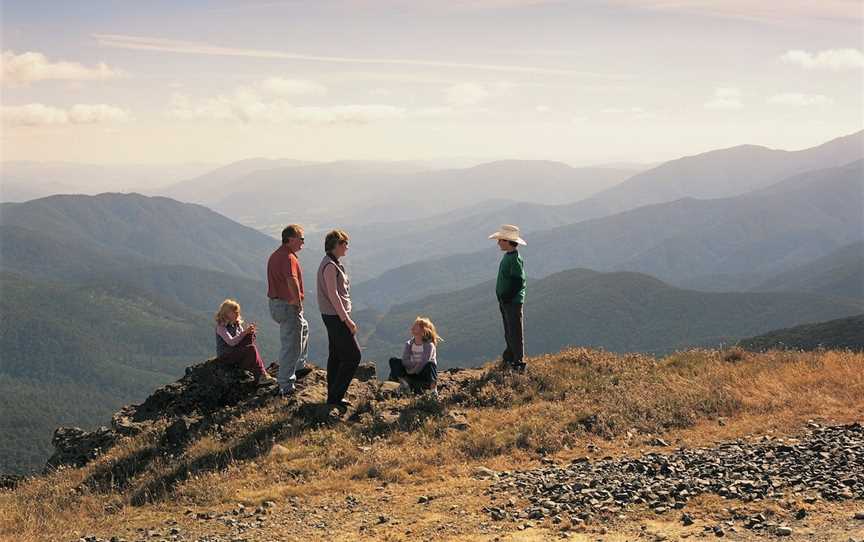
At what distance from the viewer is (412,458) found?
37.4 ft

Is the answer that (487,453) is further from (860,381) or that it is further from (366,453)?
(860,381)

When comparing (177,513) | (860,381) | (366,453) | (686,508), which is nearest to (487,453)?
(366,453)

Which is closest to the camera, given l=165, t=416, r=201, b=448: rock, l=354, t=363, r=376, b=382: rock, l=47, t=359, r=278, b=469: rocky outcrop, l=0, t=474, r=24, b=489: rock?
l=165, t=416, r=201, b=448: rock

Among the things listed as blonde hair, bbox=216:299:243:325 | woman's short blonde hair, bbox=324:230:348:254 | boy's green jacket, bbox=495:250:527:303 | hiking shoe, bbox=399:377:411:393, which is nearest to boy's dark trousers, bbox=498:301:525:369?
boy's green jacket, bbox=495:250:527:303

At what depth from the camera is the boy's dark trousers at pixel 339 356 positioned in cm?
1299

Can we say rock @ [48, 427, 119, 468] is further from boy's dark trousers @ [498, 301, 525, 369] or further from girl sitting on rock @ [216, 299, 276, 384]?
boy's dark trousers @ [498, 301, 525, 369]

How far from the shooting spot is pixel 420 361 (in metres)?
15.3

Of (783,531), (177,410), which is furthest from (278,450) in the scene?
(783,531)

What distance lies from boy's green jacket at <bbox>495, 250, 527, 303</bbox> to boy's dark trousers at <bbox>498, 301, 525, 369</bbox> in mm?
191

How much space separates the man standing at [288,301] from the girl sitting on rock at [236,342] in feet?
4.05

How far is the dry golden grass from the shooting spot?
10.5 meters

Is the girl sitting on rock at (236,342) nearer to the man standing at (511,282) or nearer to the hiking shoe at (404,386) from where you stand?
the hiking shoe at (404,386)

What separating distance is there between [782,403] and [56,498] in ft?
46.4

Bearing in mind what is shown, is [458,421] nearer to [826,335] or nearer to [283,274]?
[283,274]
